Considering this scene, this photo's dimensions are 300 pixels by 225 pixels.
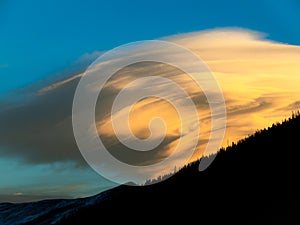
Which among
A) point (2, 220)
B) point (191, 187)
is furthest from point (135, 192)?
point (2, 220)

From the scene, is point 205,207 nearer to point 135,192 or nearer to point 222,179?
point 222,179

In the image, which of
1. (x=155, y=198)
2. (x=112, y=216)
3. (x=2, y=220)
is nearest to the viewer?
(x=155, y=198)

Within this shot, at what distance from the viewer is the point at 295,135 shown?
64.9 ft

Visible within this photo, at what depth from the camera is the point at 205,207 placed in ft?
66.4

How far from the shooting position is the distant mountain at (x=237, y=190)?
679 inches

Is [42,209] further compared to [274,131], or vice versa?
[42,209]

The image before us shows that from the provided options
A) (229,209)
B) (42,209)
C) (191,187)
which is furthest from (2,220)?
(229,209)

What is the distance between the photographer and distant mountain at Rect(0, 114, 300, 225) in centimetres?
1725

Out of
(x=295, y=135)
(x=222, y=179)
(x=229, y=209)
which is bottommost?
(x=229, y=209)

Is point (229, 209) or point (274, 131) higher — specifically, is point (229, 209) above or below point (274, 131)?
below

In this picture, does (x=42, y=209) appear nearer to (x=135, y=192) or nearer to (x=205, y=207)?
(x=135, y=192)

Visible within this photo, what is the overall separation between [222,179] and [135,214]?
5440 mm

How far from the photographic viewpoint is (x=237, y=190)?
1942 cm

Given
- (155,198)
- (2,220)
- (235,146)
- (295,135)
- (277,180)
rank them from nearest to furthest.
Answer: (277,180), (295,135), (235,146), (155,198), (2,220)
